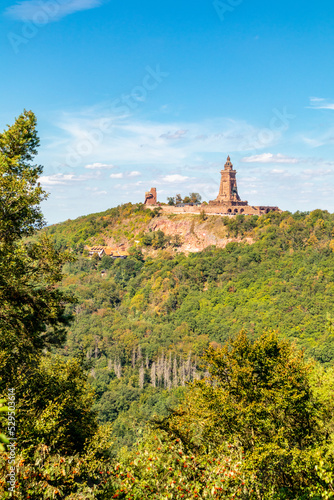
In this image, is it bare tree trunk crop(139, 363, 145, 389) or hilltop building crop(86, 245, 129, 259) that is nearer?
bare tree trunk crop(139, 363, 145, 389)

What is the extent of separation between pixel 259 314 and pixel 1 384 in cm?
5637

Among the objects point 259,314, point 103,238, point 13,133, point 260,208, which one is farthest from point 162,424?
point 103,238

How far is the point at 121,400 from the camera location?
52281mm

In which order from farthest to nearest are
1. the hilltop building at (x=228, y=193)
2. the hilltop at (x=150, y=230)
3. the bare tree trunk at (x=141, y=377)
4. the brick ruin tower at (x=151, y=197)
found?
the brick ruin tower at (x=151, y=197) < the hilltop building at (x=228, y=193) < the hilltop at (x=150, y=230) < the bare tree trunk at (x=141, y=377)

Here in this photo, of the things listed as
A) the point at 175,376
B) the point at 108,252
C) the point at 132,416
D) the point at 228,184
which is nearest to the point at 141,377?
the point at 175,376

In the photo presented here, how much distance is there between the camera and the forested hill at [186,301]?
182 feet

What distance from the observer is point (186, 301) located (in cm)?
8006

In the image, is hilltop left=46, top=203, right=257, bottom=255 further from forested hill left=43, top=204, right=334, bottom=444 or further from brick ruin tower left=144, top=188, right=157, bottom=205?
brick ruin tower left=144, top=188, right=157, bottom=205

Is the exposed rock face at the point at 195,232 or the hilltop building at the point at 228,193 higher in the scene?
the hilltop building at the point at 228,193

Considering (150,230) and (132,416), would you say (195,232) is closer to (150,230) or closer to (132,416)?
(150,230)

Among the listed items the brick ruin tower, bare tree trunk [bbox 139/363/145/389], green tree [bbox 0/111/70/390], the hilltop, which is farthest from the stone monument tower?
green tree [bbox 0/111/70/390]

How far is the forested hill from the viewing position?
5556cm

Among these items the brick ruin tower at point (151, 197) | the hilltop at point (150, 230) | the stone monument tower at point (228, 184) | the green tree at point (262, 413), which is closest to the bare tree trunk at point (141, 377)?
the hilltop at point (150, 230)

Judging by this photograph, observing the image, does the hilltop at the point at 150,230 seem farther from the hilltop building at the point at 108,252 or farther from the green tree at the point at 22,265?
the green tree at the point at 22,265
